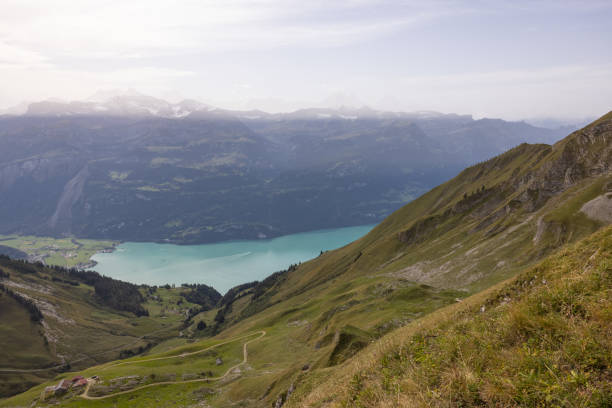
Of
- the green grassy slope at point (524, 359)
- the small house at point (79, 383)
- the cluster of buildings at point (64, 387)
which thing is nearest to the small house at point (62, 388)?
the cluster of buildings at point (64, 387)

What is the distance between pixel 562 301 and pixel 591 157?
107 m

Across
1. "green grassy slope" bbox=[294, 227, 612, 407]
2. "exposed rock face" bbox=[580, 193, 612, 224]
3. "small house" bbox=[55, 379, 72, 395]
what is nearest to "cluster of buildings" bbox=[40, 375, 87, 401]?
"small house" bbox=[55, 379, 72, 395]

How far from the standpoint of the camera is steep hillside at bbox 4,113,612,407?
39.0 meters

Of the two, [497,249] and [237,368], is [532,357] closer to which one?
[237,368]

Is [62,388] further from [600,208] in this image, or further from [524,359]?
[600,208]

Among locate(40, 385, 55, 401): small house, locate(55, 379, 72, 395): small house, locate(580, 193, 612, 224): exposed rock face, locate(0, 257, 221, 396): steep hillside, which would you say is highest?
locate(580, 193, 612, 224): exposed rock face

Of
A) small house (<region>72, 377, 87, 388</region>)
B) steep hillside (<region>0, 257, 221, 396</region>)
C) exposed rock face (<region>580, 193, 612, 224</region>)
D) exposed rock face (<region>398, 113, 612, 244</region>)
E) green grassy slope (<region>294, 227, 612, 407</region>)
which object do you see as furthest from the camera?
steep hillside (<region>0, 257, 221, 396</region>)

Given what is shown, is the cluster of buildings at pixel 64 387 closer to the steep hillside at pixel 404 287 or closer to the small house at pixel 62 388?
the small house at pixel 62 388

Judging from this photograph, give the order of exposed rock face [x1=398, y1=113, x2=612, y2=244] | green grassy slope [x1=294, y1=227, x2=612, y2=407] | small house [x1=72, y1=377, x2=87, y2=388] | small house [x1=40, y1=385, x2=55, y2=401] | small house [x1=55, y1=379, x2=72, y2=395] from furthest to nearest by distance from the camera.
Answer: exposed rock face [x1=398, y1=113, x2=612, y2=244] → small house [x1=40, y1=385, x2=55, y2=401] → small house [x1=72, y1=377, x2=87, y2=388] → small house [x1=55, y1=379, x2=72, y2=395] → green grassy slope [x1=294, y1=227, x2=612, y2=407]

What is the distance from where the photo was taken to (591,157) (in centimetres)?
8969

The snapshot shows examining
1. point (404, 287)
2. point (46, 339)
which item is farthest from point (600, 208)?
point (46, 339)

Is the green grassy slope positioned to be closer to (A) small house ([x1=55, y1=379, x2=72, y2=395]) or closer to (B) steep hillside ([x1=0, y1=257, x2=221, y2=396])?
(A) small house ([x1=55, y1=379, x2=72, y2=395])

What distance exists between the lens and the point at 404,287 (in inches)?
2758

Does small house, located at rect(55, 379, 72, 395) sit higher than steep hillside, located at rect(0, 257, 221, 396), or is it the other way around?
small house, located at rect(55, 379, 72, 395)
